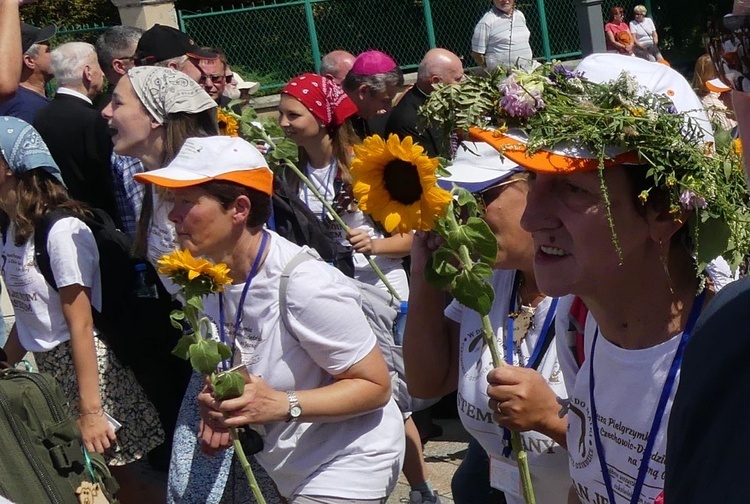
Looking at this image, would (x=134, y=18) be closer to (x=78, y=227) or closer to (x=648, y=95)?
(x=78, y=227)

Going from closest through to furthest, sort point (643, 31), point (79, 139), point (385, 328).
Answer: point (385, 328) → point (79, 139) → point (643, 31)

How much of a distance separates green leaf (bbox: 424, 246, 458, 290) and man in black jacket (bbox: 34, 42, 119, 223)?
321 cm

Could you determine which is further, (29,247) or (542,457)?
(29,247)

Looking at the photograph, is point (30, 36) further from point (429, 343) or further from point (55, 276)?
point (429, 343)

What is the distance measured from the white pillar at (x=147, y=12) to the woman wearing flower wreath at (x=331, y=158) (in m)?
9.09

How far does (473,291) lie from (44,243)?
2.49 m

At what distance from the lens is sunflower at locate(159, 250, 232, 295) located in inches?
117

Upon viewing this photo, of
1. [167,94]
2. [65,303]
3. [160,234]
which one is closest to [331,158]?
[167,94]

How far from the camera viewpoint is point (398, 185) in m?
2.49

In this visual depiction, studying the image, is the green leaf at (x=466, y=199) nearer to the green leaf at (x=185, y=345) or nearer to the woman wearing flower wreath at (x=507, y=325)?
the woman wearing flower wreath at (x=507, y=325)

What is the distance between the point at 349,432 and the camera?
3301 mm

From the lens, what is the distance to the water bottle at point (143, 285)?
4633mm

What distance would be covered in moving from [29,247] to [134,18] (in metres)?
10.6

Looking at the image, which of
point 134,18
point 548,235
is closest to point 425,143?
point 548,235
